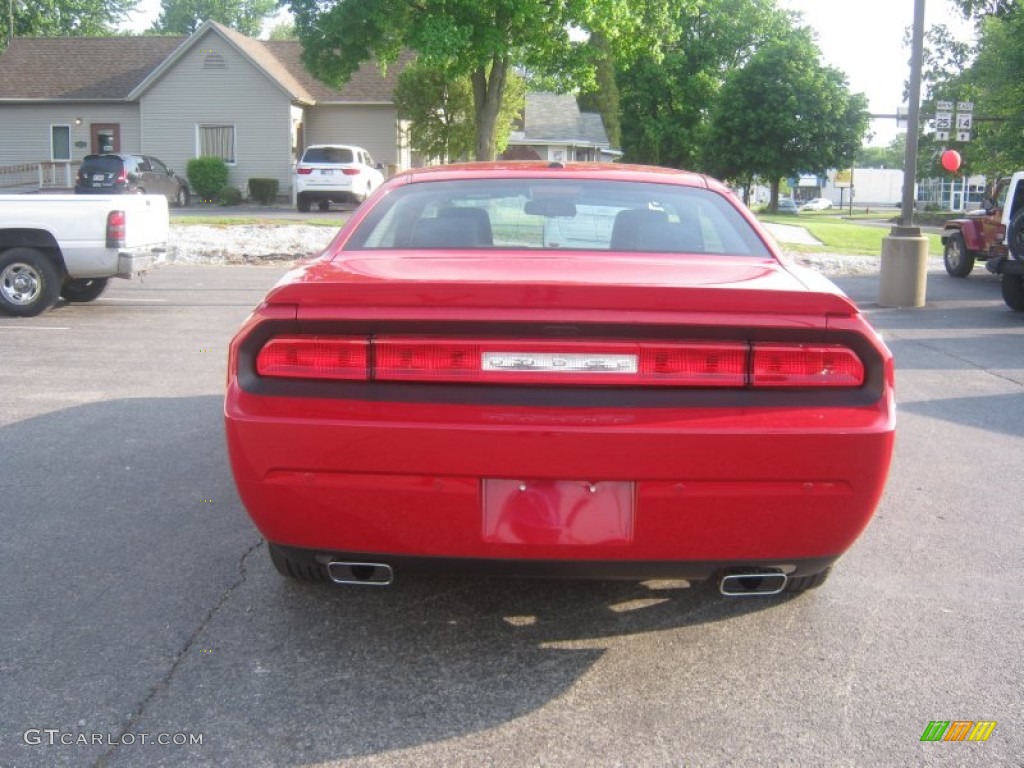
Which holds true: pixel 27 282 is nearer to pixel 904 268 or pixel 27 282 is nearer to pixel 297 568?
pixel 297 568

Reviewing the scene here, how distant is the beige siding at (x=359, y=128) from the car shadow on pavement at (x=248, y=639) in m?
34.2

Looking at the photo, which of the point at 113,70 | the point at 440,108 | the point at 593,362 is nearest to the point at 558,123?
the point at 440,108

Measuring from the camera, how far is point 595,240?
4.36 m

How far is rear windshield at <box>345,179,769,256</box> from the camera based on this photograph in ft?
13.8

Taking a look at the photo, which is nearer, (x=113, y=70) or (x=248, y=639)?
(x=248, y=639)

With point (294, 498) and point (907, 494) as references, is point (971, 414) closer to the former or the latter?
point (907, 494)

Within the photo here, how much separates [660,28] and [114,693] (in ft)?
98.4

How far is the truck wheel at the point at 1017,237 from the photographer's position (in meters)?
12.8

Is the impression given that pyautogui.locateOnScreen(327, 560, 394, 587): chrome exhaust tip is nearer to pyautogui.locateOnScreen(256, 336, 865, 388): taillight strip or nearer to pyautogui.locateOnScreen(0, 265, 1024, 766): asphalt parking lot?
pyautogui.locateOnScreen(0, 265, 1024, 766): asphalt parking lot

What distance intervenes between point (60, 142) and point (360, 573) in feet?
129

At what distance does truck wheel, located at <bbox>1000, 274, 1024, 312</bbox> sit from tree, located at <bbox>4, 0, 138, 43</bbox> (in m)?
49.3

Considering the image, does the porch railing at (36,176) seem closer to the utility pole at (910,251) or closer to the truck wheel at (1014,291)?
the utility pole at (910,251)

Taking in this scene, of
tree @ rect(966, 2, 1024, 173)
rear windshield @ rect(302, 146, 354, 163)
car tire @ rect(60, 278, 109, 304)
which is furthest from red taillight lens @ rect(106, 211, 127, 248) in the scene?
tree @ rect(966, 2, 1024, 173)

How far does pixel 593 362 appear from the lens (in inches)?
123
